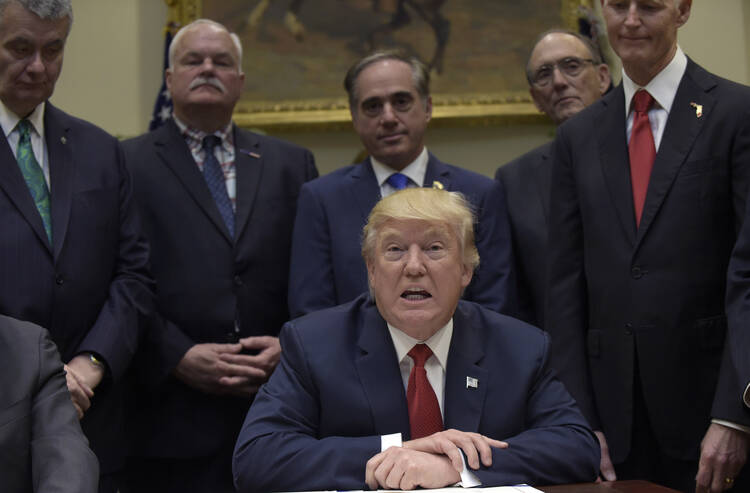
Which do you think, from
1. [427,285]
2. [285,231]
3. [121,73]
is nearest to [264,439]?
[427,285]

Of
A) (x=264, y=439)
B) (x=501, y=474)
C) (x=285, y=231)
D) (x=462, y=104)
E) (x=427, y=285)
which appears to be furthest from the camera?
(x=462, y=104)

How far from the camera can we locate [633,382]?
2832 millimetres

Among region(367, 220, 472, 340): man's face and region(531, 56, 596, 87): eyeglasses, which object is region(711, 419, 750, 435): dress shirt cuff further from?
region(531, 56, 596, 87): eyeglasses

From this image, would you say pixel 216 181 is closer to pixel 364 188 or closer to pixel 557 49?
pixel 364 188

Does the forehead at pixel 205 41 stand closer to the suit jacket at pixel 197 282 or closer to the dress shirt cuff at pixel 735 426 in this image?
the suit jacket at pixel 197 282

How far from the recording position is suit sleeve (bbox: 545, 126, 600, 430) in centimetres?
296

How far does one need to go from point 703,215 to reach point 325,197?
4.82ft

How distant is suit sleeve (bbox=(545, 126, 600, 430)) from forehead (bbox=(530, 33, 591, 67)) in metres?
1.02

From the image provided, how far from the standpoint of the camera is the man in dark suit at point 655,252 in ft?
9.00

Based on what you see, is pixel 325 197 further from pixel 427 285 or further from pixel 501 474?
pixel 501 474

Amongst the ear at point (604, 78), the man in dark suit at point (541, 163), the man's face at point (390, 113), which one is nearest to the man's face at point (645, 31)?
the man in dark suit at point (541, 163)

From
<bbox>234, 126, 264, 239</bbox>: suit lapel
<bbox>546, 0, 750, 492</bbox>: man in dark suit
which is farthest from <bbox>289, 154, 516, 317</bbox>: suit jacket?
<bbox>546, 0, 750, 492</bbox>: man in dark suit

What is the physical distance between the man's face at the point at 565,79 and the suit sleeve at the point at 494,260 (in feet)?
2.16

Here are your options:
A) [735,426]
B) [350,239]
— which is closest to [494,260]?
[350,239]
